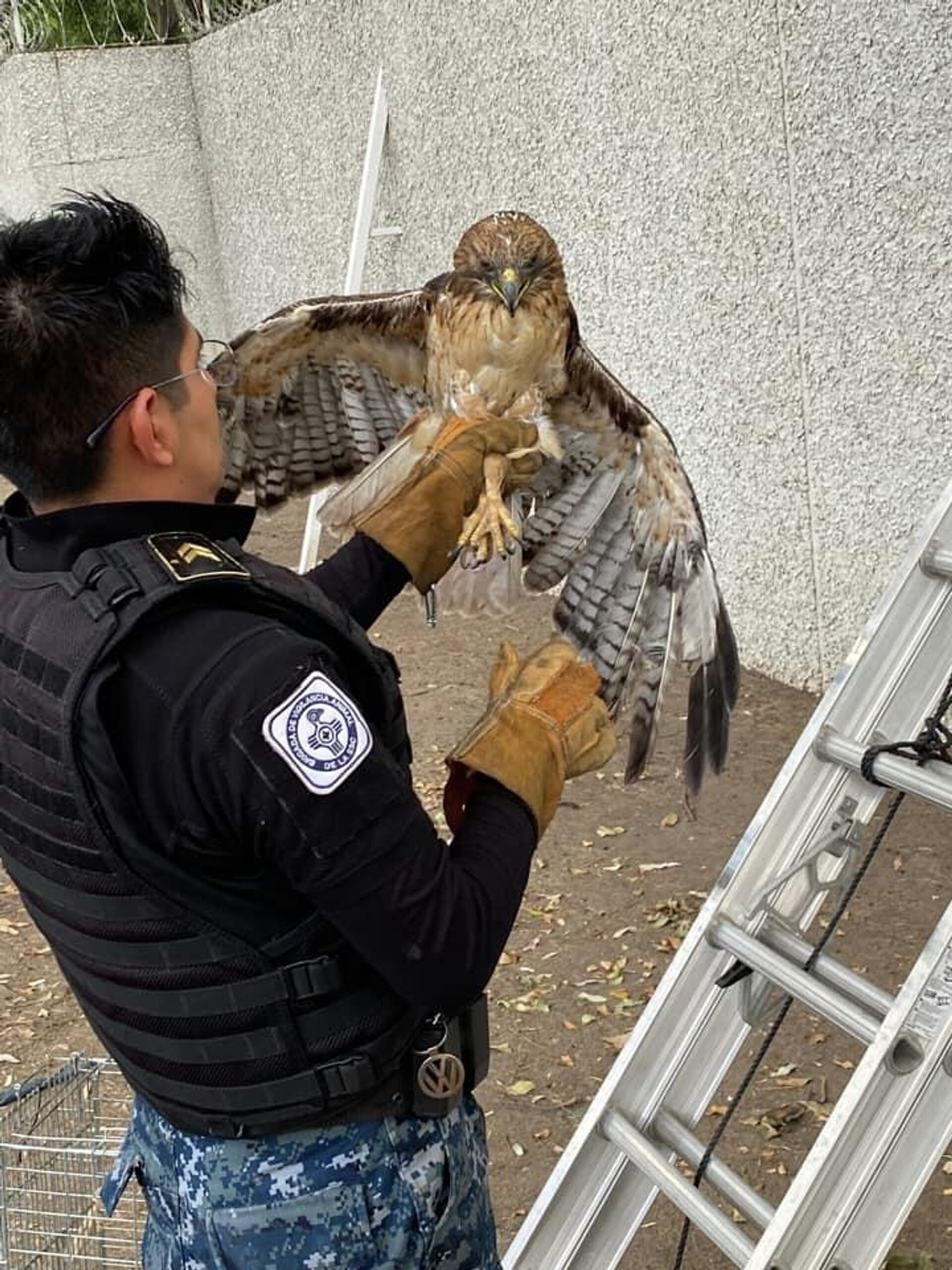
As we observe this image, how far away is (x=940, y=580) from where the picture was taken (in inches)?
94.1

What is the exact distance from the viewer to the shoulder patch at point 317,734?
1463mm

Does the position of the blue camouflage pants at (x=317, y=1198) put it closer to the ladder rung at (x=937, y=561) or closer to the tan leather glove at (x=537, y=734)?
the tan leather glove at (x=537, y=734)

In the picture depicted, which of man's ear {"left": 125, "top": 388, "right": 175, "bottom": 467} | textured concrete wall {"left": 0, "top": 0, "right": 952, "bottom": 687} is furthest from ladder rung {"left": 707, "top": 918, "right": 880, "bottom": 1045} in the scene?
textured concrete wall {"left": 0, "top": 0, "right": 952, "bottom": 687}

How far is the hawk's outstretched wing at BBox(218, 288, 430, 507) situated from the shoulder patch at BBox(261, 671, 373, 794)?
2441 mm

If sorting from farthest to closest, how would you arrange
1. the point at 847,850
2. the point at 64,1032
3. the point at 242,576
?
the point at 64,1032 → the point at 847,850 → the point at 242,576

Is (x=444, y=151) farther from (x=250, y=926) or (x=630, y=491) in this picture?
(x=250, y=926)

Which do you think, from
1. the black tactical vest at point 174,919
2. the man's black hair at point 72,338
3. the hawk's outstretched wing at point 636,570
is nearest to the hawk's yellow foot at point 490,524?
the hawk's outstretched wing at point 636,570

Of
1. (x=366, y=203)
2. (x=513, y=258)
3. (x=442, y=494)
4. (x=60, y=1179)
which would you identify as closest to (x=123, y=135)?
(x=366, y=203)

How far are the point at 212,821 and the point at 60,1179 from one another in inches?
70.1

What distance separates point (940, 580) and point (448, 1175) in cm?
127

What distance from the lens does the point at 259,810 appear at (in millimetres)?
1486

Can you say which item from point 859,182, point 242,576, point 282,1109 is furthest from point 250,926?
point 859,182

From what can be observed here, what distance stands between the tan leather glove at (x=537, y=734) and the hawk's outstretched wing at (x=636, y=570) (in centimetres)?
153

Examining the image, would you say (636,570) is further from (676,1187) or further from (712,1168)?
(676,1187)
